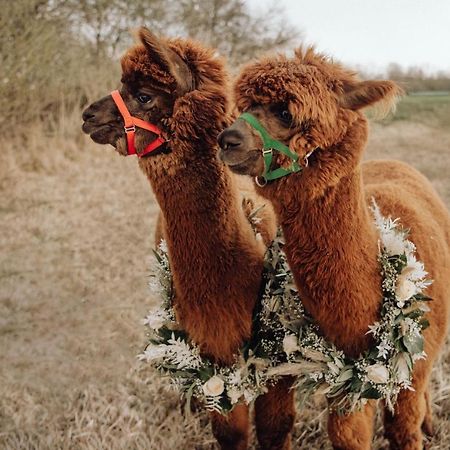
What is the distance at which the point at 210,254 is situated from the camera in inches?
88.0

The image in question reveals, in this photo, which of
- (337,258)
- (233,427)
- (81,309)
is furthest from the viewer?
(81,309)

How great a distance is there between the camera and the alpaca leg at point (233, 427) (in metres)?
2.56

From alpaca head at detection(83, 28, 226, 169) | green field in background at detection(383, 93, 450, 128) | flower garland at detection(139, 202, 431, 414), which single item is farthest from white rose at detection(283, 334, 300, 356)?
green field in background at detection(383, 93, 450, 128)

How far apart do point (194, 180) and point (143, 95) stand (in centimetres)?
40

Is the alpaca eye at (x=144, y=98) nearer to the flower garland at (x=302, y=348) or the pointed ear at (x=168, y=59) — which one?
the pointed ear at (x=168, y=59)

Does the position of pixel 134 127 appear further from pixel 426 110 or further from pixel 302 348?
pixel 426 110

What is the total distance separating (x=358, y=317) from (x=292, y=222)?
452 mm

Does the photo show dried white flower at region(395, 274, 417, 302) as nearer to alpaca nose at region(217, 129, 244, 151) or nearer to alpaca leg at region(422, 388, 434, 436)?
alpaca nose at region(217, 129, 244, 151)

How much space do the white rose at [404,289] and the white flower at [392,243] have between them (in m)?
0.10

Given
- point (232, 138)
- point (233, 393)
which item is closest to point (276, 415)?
point (233, 393)

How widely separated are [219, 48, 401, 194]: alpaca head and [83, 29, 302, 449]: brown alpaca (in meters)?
0.36

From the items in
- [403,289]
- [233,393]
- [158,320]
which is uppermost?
[403,289]

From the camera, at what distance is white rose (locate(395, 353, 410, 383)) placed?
210 centimetres

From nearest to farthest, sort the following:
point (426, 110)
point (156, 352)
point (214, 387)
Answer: point (214, 387) → point (156, 352) → point (426, 110)
